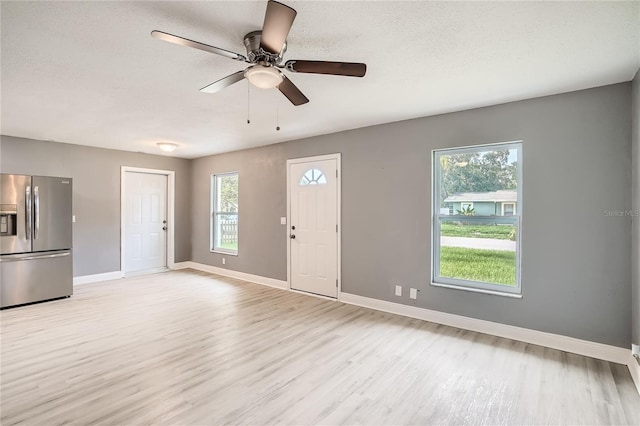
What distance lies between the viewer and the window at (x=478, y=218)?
3.30 m

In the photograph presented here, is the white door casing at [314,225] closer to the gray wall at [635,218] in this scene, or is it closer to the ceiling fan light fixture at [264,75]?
the ceiling fan light fixture at [264,75]

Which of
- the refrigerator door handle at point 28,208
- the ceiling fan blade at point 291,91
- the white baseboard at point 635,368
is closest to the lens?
the ceiling fan blade at point 291,91

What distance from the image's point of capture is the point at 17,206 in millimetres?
4223

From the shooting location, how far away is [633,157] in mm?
2637

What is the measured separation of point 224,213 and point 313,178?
2.46 m

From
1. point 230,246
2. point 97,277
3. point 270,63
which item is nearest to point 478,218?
point 270,63

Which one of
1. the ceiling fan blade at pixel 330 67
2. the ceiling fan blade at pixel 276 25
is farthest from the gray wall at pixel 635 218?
the ceiling fan blade at pixel 276 25

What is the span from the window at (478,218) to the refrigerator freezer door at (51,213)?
17.2 feet

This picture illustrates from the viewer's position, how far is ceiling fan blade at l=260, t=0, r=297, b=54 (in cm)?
148

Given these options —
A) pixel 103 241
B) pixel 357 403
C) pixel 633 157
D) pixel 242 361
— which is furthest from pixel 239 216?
pixel 633 157

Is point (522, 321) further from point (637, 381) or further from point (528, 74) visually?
point (528, 74)

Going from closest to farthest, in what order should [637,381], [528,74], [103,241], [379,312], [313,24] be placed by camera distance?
[313,24] → [637,381] → [528,74] → [379,312] → [103,241]

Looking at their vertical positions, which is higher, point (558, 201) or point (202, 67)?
point (202, 67)

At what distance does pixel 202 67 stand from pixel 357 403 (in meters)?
2.76
